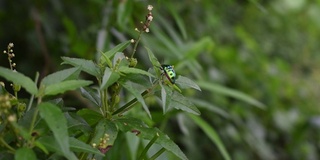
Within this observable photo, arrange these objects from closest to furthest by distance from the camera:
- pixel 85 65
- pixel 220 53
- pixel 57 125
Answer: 1. pixel 57 125
2. pixel 85 65
3. pixel 220 53

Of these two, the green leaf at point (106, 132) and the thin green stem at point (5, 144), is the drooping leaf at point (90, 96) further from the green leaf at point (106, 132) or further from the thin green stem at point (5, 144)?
the thin green stem at point (5, 144)

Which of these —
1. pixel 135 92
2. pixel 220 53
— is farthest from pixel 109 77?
pixel 220 53

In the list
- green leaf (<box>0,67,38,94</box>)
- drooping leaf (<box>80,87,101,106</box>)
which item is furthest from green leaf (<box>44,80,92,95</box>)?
drooping leaf (<box>80,87,101,106</box>)

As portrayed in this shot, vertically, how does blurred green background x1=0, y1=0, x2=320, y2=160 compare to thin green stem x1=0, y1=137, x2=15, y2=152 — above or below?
above

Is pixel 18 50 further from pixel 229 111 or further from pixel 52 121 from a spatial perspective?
pixel 52 121

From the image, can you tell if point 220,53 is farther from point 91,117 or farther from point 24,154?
point 24,154

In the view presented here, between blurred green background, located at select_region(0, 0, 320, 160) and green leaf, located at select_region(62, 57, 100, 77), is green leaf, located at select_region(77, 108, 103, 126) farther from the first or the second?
blurred green background, located at select_region(0, 0, 320, 160)
